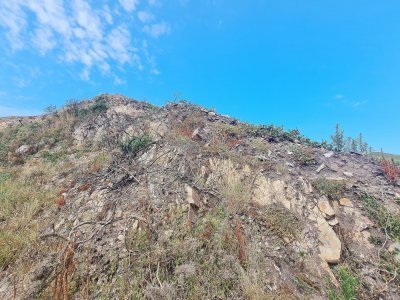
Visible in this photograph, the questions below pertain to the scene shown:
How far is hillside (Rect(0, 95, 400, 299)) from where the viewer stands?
3.66 meters

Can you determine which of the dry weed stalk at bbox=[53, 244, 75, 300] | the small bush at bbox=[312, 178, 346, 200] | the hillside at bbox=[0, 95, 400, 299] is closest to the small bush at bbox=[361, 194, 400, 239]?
the hillside at bbox=[0, 95, 400, 299]

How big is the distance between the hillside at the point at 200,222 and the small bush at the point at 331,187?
0.12ft

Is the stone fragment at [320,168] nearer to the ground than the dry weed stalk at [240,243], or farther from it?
farther from it

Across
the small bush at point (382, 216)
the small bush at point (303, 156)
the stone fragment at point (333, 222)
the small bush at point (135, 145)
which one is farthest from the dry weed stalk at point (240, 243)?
the small bush at point (135, 145)

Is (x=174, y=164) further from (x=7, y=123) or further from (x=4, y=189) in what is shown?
(x=7, y=123)

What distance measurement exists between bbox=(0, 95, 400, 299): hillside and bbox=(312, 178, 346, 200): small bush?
35mm

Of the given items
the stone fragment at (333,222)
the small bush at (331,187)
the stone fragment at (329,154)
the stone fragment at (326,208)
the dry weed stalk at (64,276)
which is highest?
the stone fragment at (329,154)

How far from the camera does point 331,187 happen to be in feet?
19.2

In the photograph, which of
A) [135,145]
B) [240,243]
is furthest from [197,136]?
[240,243]

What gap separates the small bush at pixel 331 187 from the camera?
575 cm

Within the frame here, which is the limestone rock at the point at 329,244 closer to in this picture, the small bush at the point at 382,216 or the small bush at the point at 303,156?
the small bush at the point at 382,216

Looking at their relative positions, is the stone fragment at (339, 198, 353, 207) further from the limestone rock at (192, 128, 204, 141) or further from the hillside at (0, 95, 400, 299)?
the limestone rock at (192, 128, 204, 141)

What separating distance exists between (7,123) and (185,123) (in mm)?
10760

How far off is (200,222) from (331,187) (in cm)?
330
